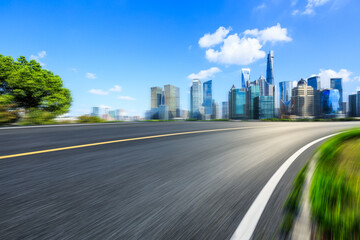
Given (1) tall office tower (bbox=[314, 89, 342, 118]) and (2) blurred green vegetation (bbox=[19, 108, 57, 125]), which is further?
(1) tall office tower (bbox=[314, 89, 342, 118])

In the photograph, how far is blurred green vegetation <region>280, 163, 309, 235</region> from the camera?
1.83 metres

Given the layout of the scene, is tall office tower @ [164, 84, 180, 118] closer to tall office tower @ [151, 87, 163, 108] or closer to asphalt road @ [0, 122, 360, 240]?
tall office tower @ [151, 87, 163, 108]

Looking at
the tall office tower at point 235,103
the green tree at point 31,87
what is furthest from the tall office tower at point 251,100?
the green tree at point 31,87

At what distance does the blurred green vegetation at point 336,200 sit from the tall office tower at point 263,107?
7455 centimetres

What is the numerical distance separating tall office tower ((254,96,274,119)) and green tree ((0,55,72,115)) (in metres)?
66.1

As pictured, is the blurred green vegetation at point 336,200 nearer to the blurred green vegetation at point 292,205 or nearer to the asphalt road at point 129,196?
the blurred green vegetation at point 292,205

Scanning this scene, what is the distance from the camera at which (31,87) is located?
22891 mm

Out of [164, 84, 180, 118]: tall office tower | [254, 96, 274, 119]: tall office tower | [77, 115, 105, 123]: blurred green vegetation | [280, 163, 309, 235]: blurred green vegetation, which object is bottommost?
[280, 163, 309, 235]: blurred green vegetation

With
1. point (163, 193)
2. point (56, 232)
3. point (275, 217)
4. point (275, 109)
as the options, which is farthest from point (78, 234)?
point (275, 109)

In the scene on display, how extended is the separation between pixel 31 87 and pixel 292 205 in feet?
95.9

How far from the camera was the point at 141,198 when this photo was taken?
2.26 metres

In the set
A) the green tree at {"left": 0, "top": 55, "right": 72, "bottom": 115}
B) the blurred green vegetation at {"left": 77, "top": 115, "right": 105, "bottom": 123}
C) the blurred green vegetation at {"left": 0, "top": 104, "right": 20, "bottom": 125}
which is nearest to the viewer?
the blurred green vegetation at {"left": 0, "top": 104, "right": 20, "bottom": 125}


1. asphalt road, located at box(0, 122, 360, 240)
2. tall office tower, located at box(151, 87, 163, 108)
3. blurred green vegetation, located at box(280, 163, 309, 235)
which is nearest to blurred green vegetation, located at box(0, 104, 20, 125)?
asphalt road, located at box(0, 122, 360, 240)

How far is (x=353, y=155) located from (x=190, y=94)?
129722 mm
